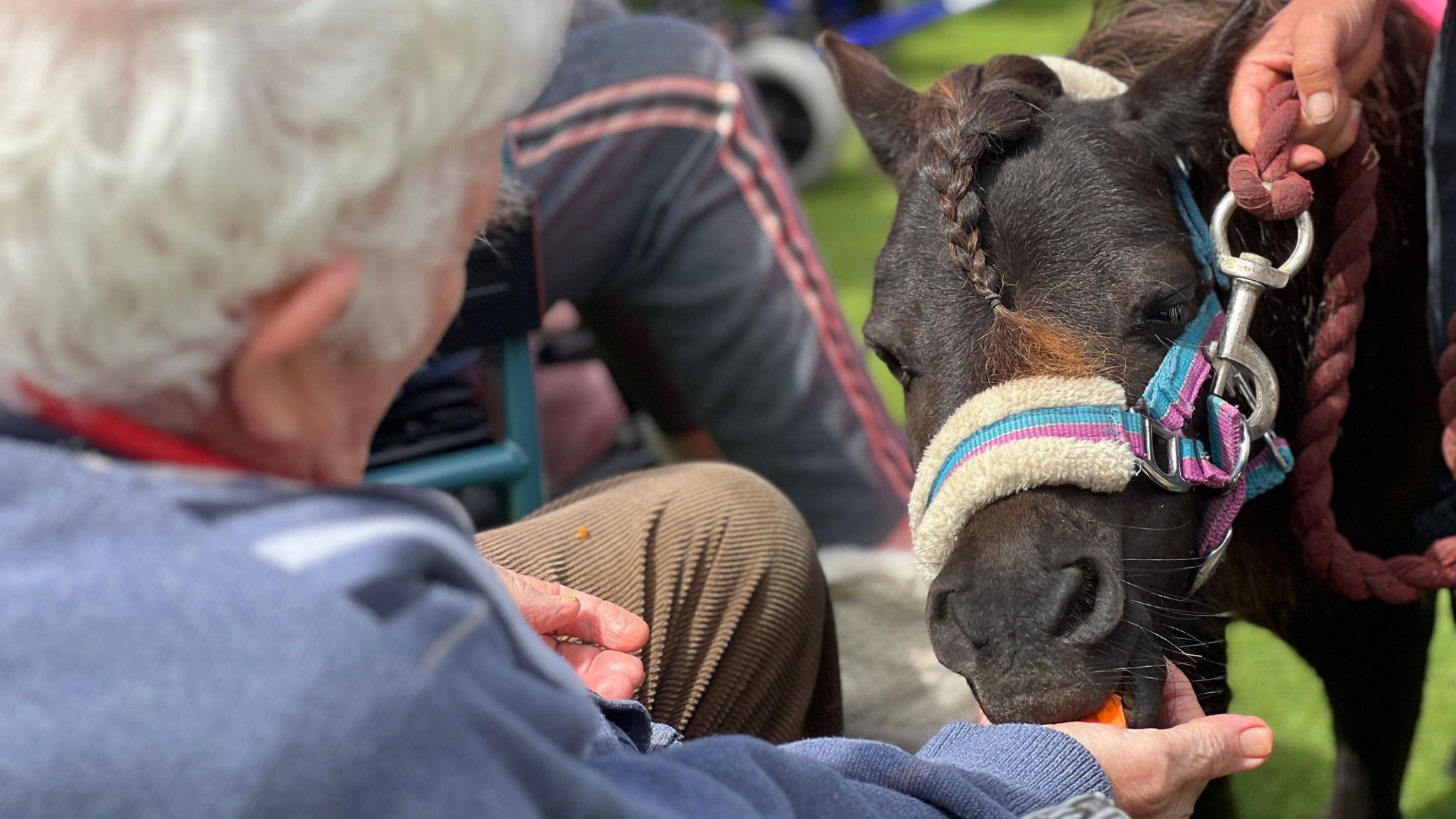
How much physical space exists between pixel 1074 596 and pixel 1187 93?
60 centimetres

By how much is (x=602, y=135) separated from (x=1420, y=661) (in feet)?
5.29

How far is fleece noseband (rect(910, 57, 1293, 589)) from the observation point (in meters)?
1.22

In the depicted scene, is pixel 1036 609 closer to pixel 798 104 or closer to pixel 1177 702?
pixel 1177 702

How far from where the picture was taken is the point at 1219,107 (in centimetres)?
144

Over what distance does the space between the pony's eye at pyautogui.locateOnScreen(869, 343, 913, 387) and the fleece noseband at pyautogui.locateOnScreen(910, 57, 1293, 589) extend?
4.7 inches

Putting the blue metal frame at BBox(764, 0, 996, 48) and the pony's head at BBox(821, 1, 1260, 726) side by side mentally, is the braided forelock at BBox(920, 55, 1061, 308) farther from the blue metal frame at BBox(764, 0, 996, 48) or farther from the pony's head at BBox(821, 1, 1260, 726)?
the blue metal frame at BBox(764, 0, 996, 48)

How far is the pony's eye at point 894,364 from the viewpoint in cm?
143

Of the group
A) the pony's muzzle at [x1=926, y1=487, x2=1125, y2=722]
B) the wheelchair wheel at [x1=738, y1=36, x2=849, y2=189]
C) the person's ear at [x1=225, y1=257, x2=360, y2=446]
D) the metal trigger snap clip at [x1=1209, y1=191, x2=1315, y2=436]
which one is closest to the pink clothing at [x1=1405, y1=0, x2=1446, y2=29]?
the metal trigger snap clip at [x1=1209, y1=191, x2=1315, y2=436]

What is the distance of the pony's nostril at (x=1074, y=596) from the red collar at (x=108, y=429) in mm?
762

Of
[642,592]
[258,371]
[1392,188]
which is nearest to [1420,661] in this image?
[1392,188]

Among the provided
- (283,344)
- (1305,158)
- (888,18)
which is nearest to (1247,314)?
(1305,158)

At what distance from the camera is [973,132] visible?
136 centimetres

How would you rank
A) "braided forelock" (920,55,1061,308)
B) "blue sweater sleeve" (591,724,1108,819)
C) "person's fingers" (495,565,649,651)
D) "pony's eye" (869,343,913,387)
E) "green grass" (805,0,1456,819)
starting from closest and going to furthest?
1. "blue sweater sleeve" (591,724,1108,819)
2. "person's fingers" (495,565,649,651)
3. "braided forelock" (920,55,1061,308)
4. "pony's eye" (869,343,913,387)
5. "green grass" (805,0,1456,819)

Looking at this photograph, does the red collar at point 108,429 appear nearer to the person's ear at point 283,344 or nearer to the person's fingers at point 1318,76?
the person's ear at point 283,344
